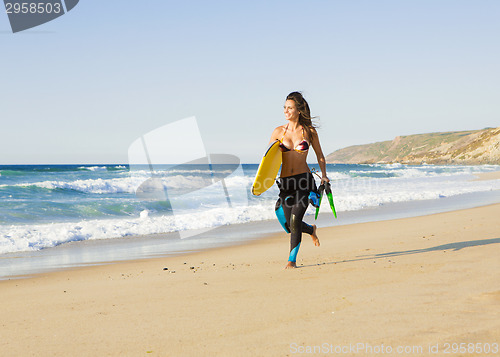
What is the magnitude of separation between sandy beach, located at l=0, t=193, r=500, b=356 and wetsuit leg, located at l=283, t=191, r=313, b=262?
1.08 feet

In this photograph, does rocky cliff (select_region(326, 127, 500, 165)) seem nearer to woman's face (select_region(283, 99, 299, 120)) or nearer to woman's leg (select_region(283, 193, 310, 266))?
woman's leg (select_region(283, 193, 310, 266))

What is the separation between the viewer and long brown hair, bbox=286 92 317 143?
5.83m

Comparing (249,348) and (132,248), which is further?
(132,248)

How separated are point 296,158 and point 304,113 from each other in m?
0.58

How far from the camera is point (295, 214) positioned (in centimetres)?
597

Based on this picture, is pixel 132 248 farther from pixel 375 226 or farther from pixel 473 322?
pixel 473 322

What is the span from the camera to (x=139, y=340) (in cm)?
337

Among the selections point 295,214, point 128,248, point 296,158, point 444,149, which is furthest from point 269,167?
point 444,149

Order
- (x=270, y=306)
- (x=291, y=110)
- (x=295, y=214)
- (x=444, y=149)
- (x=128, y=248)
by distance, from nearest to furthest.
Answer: (x=270, y=306) < (x=291, y=110) < (x=295, y=214) < (x=128, y=248) < (x=444, y=149)

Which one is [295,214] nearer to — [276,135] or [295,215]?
[295,215]

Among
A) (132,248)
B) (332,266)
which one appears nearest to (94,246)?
(132,248)

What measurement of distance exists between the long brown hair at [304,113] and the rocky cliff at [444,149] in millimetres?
96795

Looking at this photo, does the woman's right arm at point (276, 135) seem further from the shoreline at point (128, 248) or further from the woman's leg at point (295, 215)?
the shoreline at point (128, 248)

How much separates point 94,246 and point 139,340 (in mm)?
6907
